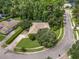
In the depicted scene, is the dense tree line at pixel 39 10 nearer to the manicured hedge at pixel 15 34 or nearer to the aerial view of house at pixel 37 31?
the aerial view of house at pixel 37 31

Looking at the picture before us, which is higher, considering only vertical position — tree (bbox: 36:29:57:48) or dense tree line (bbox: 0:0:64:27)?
dense tree line (bbox: 0:0:64:27)

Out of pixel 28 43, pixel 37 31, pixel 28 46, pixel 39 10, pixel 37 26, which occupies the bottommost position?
pixel 28 46

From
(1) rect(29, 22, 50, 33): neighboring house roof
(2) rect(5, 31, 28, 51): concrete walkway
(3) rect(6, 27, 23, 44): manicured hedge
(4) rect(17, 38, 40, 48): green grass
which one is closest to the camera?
(2) rect(5, 31, 28, 51): concrete walkway

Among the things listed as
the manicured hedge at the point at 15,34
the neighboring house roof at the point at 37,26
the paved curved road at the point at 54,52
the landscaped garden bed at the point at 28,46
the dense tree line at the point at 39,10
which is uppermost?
the dense tree line at the point at 39,10

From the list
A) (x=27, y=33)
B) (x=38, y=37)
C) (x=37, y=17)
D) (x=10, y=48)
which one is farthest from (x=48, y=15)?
(x=10, y=48)

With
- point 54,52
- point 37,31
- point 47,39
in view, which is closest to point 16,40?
point 37,31

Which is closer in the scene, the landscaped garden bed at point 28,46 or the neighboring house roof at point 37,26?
the landscaped garden bed at point 28,46

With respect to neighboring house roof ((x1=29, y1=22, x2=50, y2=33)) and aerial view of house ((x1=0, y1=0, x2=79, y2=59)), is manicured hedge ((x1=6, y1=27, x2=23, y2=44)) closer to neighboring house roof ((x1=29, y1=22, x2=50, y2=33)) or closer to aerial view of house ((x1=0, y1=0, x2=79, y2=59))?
aerial view of house ((x1=0, y1=0, x2=79, y2=59))

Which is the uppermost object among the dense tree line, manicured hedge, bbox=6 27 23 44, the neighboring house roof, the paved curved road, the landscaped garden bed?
the dense tree line

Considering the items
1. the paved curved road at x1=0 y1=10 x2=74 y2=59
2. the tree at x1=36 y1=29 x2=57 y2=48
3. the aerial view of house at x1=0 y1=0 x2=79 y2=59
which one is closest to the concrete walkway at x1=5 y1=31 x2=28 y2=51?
Result: the aerial view of house at x1=0 y1=0 x2=79 y2=59

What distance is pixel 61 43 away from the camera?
55969mm

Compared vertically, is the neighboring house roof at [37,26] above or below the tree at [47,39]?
above

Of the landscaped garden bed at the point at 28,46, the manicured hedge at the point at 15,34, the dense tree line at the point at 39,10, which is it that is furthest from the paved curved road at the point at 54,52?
the dense tree line at the point at 39,10

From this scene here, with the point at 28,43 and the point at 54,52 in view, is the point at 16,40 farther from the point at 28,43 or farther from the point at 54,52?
the point at 54,52
